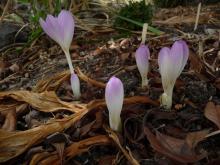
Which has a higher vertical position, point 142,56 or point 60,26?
point 60,26

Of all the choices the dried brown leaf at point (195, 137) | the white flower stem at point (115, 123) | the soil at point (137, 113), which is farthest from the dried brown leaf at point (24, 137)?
the dried brown leaf at point (195, 137)

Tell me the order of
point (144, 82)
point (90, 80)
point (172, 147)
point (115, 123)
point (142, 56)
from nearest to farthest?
point (172, 147)
point (115, 123)
point (142, 56)
point (144, 82)
point (90, 80)

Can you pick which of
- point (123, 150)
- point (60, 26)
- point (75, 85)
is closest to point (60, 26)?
point (60, 26)

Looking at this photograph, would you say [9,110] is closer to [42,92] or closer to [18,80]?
[42,92]

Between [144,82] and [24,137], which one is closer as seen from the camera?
[24,137]

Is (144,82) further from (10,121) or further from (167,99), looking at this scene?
(10,121)

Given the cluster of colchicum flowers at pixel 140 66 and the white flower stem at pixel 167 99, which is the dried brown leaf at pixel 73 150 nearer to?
the cluster of colchicum flowers at pixel 140 66
